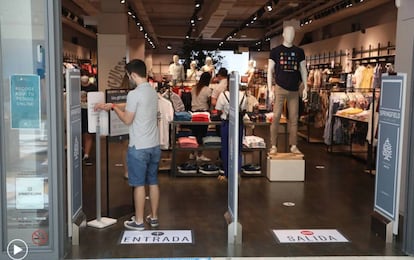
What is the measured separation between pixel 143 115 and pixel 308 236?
1876 mm

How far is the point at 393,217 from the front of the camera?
4.34m

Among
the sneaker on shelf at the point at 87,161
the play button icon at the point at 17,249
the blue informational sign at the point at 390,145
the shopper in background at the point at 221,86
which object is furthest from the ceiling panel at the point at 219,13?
the play button icon at the point at 17,249

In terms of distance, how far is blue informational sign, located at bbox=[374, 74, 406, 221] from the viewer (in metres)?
4.20

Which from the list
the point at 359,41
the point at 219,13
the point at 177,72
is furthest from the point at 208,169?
the point at 219,13

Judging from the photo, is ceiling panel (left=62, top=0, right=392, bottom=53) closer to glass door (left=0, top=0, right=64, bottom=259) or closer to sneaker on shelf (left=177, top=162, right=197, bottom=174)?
sneaker on shelf (left=177, top=162, right=197, bottom=174)

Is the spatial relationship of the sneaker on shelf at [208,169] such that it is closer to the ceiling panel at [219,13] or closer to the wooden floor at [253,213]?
the wooden floor at [253,213]

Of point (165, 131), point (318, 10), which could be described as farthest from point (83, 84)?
point (318, 10)

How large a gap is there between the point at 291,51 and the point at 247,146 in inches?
60.6

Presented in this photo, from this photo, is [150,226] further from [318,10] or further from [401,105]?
[318,10]

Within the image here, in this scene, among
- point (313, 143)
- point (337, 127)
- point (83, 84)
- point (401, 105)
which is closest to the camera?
point (401, 105)

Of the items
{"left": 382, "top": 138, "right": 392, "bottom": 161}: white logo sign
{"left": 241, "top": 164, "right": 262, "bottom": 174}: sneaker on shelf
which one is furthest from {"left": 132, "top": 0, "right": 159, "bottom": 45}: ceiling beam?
{"left": 382, "top": 138, "right": 392, "bottom": 161}: white logo sign

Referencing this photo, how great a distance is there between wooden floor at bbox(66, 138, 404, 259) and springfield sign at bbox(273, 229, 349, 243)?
9cm

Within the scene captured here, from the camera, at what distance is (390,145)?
4355 mm

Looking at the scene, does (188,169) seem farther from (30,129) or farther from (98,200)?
(30,129)
